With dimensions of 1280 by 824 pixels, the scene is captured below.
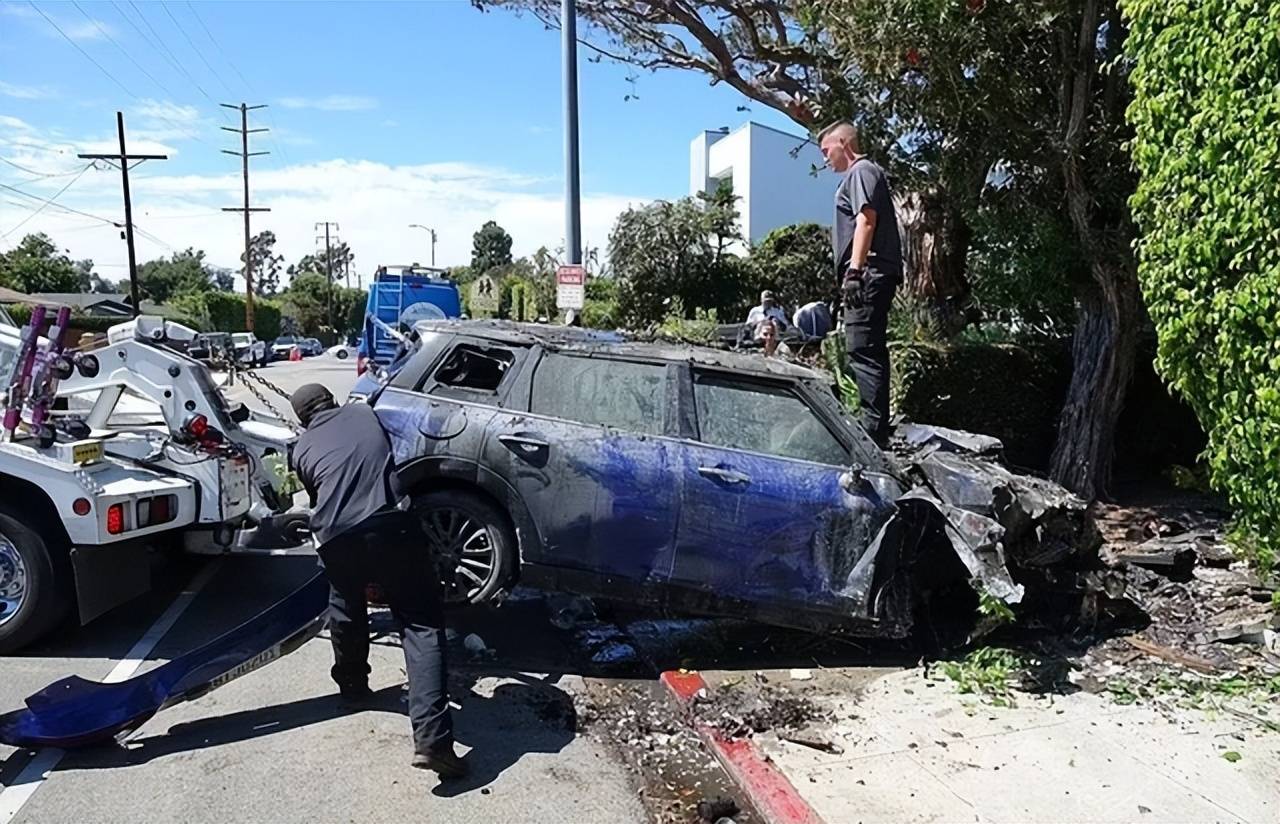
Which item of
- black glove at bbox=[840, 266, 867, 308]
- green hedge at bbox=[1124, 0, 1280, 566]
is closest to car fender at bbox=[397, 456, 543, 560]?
black glove at bbox=[840, 266, 867, 308]

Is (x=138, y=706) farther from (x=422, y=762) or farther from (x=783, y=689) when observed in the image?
(x=783, y=689)

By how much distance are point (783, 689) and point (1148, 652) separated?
212 centimetres

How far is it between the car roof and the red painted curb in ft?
6.11

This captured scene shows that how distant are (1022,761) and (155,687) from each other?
3850 mm

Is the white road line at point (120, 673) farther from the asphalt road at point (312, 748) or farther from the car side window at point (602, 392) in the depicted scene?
the car side window at point (602, 392)

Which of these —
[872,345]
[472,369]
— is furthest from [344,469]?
[872,345]

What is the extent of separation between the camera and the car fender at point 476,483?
5355 mm

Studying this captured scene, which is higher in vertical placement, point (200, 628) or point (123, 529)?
point (123, 529)

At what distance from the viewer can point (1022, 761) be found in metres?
4.27

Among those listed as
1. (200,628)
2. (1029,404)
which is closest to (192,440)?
(200,628)

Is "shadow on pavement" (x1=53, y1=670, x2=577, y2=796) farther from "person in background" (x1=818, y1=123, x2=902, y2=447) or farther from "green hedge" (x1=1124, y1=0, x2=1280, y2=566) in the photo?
"green hedge" (x1=1124, y1=0, x2=1280, y2=566)

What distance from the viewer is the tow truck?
5.21 m

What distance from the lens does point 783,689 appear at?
5168mm

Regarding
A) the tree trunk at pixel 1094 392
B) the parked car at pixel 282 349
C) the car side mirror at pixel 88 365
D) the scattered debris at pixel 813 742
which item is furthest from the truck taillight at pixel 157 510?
Answer: the parked car at pixel 282 349
